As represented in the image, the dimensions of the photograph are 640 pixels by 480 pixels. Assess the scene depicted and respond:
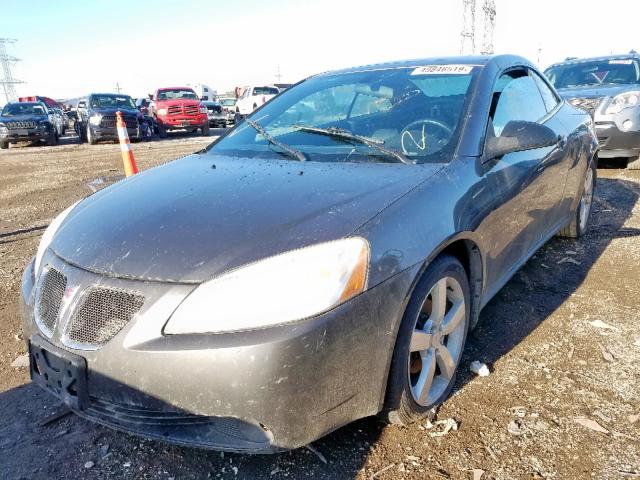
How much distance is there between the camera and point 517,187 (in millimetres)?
2697

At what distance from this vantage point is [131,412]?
1679mm

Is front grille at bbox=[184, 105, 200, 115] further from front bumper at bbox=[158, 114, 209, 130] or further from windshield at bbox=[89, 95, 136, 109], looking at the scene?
windshield at bbox=[89, 95, 136, 109]

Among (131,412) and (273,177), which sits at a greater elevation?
(273,177)

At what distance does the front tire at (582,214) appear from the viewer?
4309mm

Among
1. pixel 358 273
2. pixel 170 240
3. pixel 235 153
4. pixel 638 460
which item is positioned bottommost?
pixel 638 460

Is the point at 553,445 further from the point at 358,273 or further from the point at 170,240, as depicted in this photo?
the point at 170,240

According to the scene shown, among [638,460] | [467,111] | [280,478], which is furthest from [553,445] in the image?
[467,111]

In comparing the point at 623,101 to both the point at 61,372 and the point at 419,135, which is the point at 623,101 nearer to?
the point at 419,135

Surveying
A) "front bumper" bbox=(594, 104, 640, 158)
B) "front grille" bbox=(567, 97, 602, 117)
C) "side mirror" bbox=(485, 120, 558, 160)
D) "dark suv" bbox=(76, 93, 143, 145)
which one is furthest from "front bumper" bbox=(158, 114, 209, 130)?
"side mirror" bbox=(485, 120, 558, 160)

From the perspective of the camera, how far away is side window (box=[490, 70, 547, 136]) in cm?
274

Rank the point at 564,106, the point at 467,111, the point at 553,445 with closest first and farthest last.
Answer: the point at 553,445 → the point at 467,111 → the point at 564,106

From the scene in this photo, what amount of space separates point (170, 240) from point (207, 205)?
303 millimetres

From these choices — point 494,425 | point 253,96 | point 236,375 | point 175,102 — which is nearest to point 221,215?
point 236,375

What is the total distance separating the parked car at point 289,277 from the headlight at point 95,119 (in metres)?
15.4
